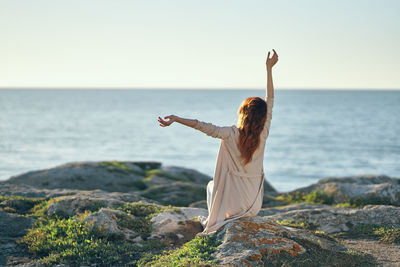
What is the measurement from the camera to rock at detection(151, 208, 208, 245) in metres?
9.40

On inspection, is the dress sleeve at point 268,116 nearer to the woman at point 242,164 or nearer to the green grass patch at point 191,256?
the woman at point 242,164

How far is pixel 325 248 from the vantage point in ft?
28.3

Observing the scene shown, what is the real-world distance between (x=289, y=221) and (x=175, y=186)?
788cm

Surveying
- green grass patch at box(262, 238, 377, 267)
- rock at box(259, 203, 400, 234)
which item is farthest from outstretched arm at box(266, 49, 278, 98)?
rock at box(259, 203, 400, 234)

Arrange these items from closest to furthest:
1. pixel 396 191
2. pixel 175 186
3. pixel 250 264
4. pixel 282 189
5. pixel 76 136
A: pixel 250 264 → pixel 396 191 → pixel 175 186 → pixel 282 189 → pixel 76 136

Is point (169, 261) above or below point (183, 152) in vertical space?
above

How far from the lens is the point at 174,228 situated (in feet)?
31.7

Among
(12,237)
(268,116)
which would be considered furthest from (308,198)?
(12,237)

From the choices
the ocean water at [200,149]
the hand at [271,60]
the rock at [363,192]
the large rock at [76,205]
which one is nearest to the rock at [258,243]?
the hand at [271,60]

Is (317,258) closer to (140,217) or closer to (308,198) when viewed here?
(140,217)

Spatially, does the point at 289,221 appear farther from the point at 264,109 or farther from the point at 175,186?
the point at 175,186

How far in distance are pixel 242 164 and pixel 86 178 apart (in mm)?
12627

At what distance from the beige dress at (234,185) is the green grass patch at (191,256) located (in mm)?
421

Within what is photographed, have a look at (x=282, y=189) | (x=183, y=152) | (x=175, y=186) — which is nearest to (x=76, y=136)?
(x=183, y=152)
